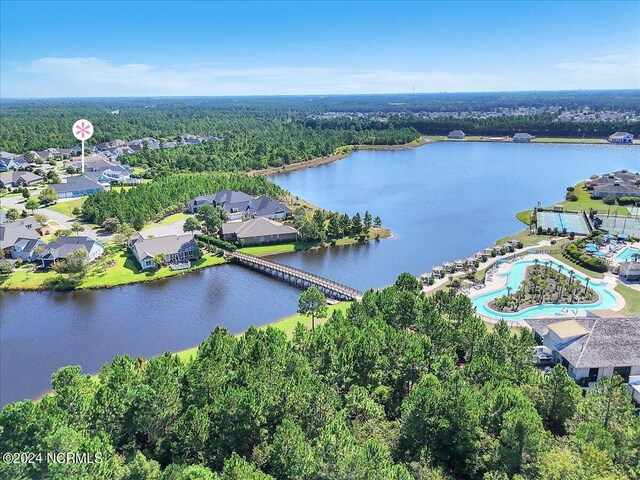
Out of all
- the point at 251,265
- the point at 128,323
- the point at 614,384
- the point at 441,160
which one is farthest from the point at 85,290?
the point at 441,160

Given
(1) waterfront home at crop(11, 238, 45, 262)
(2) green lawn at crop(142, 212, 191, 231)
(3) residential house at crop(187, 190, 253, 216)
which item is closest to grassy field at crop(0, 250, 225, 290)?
(1) waterfront home at crop(11, 238, 45, 262)

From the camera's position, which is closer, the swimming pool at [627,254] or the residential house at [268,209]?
the swimming pool at [627,254]

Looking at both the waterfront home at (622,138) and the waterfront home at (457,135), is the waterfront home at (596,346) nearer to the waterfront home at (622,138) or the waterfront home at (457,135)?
the waterfront home at (622,138)

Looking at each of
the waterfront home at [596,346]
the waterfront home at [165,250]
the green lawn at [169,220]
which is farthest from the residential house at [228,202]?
the waterfront home at [596,346]

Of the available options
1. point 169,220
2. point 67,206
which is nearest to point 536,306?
point 169,220

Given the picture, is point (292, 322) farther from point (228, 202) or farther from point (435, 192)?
point (435, 192)

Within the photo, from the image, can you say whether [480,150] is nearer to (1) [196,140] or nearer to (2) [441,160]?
(2) [441,160]
